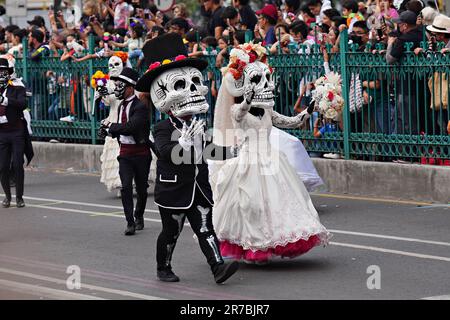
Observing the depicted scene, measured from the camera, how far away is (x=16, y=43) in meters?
22.0

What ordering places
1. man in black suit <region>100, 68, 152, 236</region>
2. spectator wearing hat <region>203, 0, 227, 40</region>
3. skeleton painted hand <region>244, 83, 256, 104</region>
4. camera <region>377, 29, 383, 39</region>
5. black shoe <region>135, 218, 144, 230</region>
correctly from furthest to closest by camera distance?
spectator wearing hat <region>203, 0, 227, 40</region>, camera <region>377, 29, 383, 39</region>, black shoe <region>135, 218, 144, 230</region>, man in black suit <region>100, 68, 152, 236</region>, skeleton painted hand <region>244, 83, 256, 104</region>

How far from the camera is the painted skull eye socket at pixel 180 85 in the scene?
10.2 m

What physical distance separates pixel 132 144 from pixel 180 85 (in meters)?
3.09

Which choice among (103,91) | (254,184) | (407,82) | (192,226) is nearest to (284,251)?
(254,184)

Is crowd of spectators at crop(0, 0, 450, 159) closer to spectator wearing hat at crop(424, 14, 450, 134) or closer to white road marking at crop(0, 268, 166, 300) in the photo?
spectator wearing hat at crop(424, 14, 450, 134)

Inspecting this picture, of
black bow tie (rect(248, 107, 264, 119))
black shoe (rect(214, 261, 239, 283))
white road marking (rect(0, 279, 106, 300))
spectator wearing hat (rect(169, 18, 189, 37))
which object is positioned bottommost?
white road marking (rect(0, 279, 106, 300))

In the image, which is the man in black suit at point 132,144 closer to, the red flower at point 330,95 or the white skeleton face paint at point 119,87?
the white skeleton face paint at point 119,87

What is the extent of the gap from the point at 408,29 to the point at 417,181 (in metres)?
1.97

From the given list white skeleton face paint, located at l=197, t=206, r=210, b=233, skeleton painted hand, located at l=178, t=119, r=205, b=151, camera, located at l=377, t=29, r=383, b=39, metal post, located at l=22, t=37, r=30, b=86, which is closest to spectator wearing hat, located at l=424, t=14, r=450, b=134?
camera, located at l=377, t=29, r=383, b=39

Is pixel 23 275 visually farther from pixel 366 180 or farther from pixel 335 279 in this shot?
pixel 366 180

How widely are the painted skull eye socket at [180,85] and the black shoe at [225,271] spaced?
5.27 feet

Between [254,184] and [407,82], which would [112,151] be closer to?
[407,82]

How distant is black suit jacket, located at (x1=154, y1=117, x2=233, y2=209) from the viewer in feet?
32.7

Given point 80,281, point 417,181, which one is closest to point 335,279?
point 80,281
